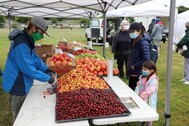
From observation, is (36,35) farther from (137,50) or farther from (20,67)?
(137,50)

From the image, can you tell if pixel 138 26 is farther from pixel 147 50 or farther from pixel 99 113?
pixel 99 113

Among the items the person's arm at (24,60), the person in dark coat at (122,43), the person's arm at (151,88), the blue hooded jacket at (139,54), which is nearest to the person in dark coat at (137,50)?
the blue hooded jacket at (139,54)

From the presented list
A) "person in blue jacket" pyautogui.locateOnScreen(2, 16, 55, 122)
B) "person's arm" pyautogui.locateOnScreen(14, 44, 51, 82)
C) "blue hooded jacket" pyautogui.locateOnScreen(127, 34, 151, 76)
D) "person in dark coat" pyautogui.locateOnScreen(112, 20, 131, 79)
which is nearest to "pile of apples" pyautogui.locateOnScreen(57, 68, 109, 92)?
"person in blue jacket" pyautogui.locateOnScreen(2, 16, 55, 122)

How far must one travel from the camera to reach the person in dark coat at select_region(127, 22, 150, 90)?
4.04 m

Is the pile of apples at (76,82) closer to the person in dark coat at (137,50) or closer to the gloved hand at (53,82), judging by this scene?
the gloved hand at (53,82)

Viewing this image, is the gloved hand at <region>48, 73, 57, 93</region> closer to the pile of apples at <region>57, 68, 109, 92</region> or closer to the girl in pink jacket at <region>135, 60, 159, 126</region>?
the pile of apples at <region>57, 68, 109, 92</region>

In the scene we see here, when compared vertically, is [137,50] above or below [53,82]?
above

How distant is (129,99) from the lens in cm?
285

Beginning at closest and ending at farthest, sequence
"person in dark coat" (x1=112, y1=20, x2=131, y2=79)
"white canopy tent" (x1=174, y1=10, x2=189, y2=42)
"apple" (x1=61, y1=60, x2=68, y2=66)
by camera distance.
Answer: "apple" (x1=61, y1=60, x2=68, y2=66) → "person in dark coat" (x1=112, y1=20, x2=131, y2=79) → "white canopy tent" (x1=174, y1=10, x2=189, y2=42)

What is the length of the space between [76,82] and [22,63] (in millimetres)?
768

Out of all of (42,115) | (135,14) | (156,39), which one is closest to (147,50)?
(42,115)

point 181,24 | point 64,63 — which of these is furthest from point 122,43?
point 181,24

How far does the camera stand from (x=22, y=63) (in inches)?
105

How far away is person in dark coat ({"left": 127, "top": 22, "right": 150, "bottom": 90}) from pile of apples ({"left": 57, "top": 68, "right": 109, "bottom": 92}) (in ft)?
3.67
